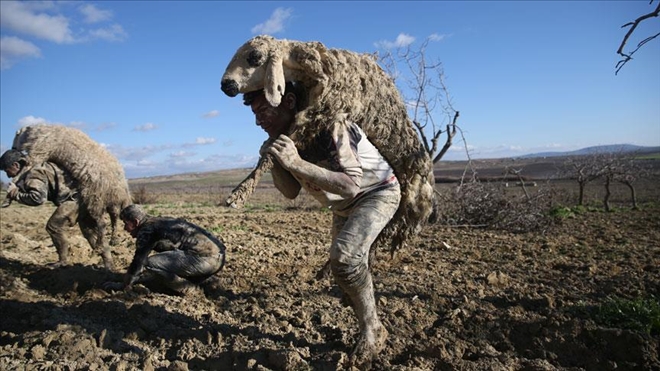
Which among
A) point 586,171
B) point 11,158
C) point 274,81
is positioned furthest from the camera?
point 586,171

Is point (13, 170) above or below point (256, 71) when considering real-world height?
below

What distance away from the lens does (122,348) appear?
3.45 metres

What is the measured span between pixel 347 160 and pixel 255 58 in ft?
3.03

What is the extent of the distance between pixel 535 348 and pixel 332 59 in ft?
8.89

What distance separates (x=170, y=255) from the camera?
15.8ft

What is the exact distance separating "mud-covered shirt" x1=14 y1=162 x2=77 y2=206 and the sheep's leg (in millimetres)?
4229

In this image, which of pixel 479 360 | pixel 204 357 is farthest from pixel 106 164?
pixel 479 360

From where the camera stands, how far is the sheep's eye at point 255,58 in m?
2.86

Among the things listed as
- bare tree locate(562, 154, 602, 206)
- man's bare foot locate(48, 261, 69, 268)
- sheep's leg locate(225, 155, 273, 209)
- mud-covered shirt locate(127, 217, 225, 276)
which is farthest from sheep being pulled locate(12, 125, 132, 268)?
bare tree locate(562, 154, 602, 206)

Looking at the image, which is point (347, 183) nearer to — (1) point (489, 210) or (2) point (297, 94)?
(2) point (297, 94)

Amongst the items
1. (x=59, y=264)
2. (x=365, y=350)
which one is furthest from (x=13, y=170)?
(x=365, y=350)

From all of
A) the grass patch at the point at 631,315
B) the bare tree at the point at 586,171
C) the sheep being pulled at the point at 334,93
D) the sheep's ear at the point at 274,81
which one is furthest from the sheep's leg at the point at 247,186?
the bare tree at the point at 586,171

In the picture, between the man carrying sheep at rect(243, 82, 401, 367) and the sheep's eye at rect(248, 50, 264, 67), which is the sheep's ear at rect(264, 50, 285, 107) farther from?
the man carrying sheep at rect(243, 82, 401, 367)

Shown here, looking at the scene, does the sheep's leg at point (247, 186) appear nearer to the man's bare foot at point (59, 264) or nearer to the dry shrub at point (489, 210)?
the man's bare foot at point (59, 264)
